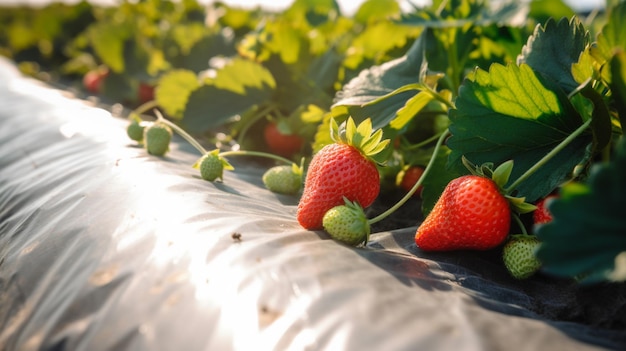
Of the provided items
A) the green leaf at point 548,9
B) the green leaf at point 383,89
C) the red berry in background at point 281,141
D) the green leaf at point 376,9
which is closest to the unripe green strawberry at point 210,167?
the green leaf at point 383,89

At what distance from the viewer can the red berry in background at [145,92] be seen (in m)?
3.54

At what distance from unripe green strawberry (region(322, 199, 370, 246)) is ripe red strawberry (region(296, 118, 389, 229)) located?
0.15ft

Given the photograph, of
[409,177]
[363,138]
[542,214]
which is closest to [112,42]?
[409,177]

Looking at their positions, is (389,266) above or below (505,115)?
below

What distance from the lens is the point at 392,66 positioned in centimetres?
167

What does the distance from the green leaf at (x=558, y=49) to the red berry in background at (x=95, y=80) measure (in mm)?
2966

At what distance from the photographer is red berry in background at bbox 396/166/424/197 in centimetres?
176

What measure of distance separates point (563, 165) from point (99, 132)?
144 centimetres

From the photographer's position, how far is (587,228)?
2.63 ft

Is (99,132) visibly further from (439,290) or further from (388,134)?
(439,290)

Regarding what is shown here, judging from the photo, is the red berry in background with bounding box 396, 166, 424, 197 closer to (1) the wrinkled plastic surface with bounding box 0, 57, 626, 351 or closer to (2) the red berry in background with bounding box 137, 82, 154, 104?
(1) the wrinkled plastic surface with bounding box 0, 57, 626, 351

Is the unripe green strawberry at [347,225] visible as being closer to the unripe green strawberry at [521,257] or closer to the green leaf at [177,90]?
the unripe green strawberry at [521,257]

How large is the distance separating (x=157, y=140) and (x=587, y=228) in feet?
4.28

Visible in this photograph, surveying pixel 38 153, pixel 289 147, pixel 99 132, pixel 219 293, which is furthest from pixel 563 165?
pixel 38 153
